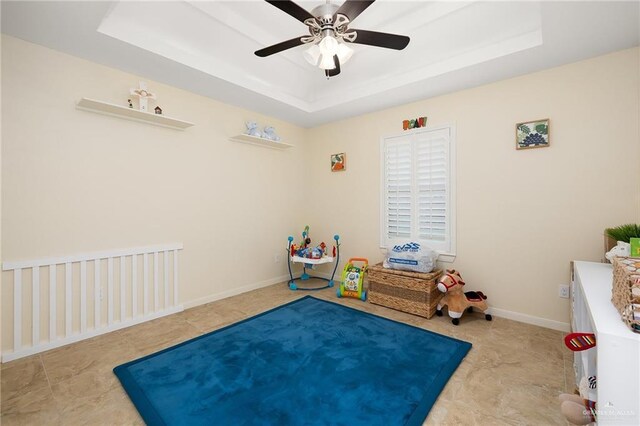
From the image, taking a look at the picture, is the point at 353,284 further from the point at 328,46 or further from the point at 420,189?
the point at 328,46

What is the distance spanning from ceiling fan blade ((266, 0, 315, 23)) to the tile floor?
244 cm

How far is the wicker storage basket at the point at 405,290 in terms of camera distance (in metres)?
2.86

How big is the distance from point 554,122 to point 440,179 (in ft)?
3.63

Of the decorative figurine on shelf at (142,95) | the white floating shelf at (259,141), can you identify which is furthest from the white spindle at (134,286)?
the white floating shelf at (259,141)

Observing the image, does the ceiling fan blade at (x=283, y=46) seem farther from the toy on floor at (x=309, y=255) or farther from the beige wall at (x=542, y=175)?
the toy on floor at (x=309, y=255)

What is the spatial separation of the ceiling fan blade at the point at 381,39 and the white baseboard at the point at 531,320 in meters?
2.71

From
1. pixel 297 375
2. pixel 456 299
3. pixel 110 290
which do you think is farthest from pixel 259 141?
pixel 456 299

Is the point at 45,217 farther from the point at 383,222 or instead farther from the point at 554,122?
the point at 554,122

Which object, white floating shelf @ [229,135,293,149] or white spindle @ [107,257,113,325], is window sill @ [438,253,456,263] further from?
white spindle @ [107,257,113,325]

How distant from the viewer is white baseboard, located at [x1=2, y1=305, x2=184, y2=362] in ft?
7.01

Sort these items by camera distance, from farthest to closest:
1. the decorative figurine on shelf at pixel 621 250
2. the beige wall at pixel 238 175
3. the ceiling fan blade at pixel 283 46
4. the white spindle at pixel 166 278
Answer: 1. the white spindle at pixel 166 278
2. the beige wall at pixel 238 175
3. the ceiling fan blade at pixel 283 46
4. the decorative figurine on shelf at pixel 621 250

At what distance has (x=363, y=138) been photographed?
154 inches

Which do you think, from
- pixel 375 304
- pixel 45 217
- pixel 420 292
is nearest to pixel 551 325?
pixel 420 292

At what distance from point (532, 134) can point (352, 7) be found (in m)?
2.13
